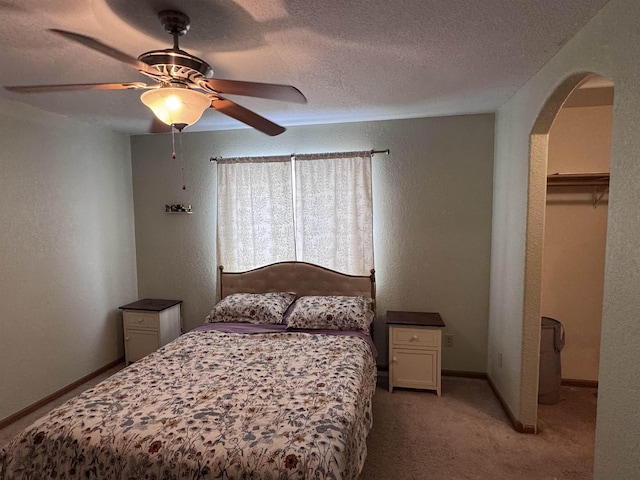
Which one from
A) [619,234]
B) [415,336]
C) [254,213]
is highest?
[254,213]

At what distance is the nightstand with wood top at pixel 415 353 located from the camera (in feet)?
10.2

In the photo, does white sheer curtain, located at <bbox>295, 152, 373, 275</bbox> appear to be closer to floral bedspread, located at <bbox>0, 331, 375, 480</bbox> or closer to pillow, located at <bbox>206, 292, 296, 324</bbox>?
pillow, located at <bbox>206, 292, 296, 324</bbox>

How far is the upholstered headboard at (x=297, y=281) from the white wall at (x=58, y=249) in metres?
1.19

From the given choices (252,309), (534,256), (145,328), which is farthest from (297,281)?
(534,256)

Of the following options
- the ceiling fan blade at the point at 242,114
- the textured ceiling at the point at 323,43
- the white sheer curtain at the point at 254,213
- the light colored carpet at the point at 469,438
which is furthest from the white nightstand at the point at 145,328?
the ceiling fan blade at the point at 242,114

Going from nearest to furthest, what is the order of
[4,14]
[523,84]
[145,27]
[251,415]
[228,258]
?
[4,14], [145,27], [251,415], [523,84], [228,258]

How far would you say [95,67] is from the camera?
214 centimetres

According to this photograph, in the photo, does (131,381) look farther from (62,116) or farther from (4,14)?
(62,116)

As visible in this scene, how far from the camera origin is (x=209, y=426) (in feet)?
5.54

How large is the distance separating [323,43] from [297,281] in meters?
2.27

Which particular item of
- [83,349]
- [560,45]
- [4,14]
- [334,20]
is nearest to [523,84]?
[560,45]

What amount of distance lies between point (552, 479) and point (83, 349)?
382cm

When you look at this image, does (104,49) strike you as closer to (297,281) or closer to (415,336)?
(297,281)

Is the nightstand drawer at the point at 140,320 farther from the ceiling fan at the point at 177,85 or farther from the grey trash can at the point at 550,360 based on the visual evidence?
the grey trash can at the point at 550,360
